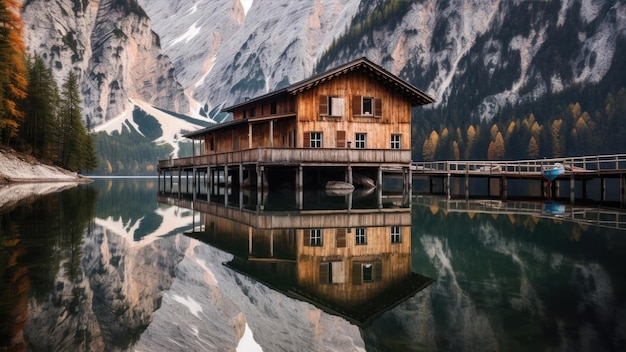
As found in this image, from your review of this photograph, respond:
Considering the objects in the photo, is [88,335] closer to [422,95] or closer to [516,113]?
[422,95]

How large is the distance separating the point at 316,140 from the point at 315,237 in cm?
2467

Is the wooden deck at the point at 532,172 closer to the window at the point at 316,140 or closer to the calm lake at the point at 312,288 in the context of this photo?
the window at the point at 316,140

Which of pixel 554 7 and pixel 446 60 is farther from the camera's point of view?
pixel 446 60

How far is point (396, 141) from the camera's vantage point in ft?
148

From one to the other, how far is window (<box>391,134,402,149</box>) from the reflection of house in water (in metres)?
18.3

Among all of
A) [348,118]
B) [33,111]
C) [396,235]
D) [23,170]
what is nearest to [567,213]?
[396,235]

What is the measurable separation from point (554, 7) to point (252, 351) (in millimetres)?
166069

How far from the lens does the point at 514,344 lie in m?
8.25

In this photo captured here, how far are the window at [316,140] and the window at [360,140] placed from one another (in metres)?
2.71

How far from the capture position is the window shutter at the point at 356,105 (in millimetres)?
43719

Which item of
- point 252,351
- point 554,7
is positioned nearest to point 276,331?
point 252,351

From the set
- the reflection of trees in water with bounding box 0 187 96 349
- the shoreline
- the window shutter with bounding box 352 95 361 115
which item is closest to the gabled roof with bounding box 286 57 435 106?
the window shutter with bounding box 352 95 361 115

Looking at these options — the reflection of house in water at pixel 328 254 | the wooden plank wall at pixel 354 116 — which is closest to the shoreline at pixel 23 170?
the wooden plank wall at pixel 354 116

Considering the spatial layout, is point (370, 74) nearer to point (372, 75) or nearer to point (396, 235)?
point (372, 75)
